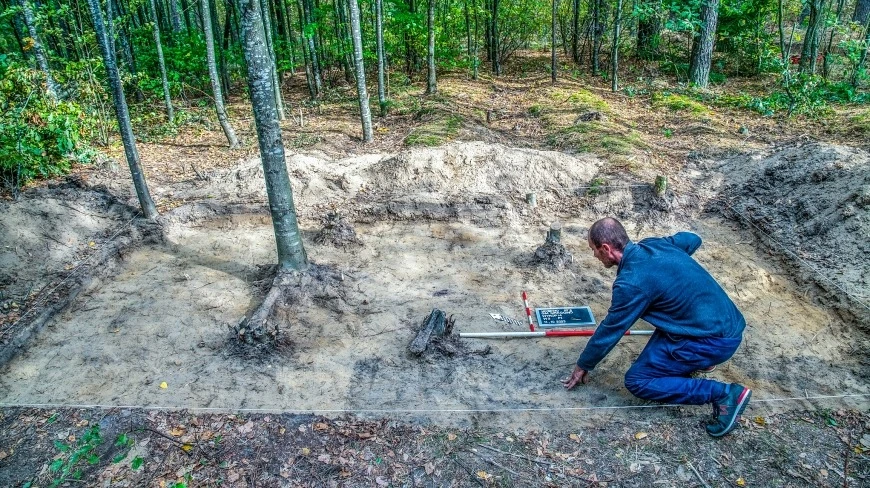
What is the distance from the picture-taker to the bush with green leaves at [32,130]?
743cm

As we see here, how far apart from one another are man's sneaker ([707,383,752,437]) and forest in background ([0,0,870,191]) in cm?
739

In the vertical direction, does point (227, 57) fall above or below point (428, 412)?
above

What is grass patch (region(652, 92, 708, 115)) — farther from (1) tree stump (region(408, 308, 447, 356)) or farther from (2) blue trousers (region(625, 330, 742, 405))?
(1) tree stump (region(408, 308, 447, 356))

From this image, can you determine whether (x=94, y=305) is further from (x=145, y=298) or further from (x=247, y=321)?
Answer: (x=247, y=321)

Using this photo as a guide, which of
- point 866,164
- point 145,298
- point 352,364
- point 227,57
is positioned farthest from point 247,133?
point 866,164

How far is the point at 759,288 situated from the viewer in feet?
18.5

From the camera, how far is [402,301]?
568 cm

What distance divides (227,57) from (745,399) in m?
14.5

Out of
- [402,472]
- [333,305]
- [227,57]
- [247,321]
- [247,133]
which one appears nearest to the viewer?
[402,472]

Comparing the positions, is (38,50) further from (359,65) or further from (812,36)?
(812,36)

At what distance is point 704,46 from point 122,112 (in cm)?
1325

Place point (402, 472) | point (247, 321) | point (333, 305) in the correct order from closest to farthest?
point (402, 472) < point (247, 321) < point (333, 305)

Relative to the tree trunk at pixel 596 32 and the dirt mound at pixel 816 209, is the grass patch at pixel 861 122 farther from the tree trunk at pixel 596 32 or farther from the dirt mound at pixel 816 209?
the tree trunk at pixel 596 32

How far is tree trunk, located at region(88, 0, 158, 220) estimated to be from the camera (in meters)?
5.86
